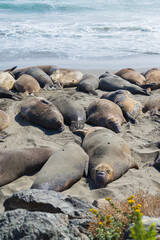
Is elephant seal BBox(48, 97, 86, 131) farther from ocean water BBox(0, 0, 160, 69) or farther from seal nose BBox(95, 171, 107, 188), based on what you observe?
ocean water BBox(0, 0, 160, 69)

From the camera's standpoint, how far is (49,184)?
4.50 m

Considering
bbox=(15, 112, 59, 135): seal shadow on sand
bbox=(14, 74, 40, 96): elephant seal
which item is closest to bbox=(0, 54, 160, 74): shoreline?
bbox=(14, 74, 40, 96): elephant seal

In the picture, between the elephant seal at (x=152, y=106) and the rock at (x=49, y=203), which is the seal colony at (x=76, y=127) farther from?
the rock at (x=49, y=203)

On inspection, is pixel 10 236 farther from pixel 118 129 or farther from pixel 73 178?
pixel 118 129

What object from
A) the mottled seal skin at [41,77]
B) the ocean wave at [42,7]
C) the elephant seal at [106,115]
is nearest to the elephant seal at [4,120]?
the elephant seal at [106,115]

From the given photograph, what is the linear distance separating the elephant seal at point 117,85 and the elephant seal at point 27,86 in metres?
1.89

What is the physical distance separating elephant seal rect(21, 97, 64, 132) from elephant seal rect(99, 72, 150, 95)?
8.94 feet

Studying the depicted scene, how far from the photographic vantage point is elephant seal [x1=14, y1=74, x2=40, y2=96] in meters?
8.81

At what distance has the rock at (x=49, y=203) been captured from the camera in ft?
11.5

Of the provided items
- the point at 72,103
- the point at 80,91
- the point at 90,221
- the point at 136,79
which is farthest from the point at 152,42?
the point at 90,221

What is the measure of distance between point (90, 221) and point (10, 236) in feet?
2.53

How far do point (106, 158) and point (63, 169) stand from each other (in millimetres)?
752

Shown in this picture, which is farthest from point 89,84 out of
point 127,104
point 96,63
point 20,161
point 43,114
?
point 20,161

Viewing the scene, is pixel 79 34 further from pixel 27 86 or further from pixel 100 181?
pixel 100 181
